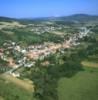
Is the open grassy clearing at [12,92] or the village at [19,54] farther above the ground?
the open grassy clearing at [12,92]

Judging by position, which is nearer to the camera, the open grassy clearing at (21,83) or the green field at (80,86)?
the green field at (80,86)

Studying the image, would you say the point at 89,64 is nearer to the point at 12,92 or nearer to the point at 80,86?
the point at 80,86

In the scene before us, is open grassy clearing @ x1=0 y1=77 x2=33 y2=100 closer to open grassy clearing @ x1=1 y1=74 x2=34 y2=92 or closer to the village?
open grassy clearing @ x1=1 y1=74 x2=34 y2=92

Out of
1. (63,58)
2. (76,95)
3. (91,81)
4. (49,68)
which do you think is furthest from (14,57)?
(76,95)

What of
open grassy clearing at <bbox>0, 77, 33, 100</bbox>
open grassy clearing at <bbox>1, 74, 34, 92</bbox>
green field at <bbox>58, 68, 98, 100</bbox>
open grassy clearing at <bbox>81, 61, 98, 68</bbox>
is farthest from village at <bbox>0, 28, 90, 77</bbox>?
open grassy clearing at <bbox>81, 61, 98, 68</bbox>

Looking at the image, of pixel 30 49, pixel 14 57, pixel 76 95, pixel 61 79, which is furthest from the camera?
pixel 30 49

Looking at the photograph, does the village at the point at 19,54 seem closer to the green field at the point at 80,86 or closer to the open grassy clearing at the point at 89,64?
the green field at the point at 80,86

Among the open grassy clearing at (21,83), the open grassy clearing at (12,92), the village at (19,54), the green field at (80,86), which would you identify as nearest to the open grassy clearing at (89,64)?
the green field at (80,86)

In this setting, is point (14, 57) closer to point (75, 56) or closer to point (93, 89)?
point (75, 56)

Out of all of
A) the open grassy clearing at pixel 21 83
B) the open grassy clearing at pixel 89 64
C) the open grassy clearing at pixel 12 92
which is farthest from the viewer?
the open grassy clearing at pixel 89 64
